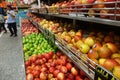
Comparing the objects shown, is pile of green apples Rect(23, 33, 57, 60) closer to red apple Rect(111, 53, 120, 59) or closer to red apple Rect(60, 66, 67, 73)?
red apple Rect(60, 66, 67, 73)

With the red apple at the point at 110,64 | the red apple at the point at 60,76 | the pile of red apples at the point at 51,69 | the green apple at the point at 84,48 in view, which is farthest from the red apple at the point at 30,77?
the red apple at the point at 110,64

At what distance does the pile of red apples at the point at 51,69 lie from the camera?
7.30ft

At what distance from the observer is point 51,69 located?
8.76ft

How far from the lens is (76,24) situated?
322cm

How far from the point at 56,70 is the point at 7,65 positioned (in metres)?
2.44

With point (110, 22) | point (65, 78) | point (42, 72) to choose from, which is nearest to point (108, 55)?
point (110, 22)

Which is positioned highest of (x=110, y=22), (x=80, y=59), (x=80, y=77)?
(x=110, y=22)

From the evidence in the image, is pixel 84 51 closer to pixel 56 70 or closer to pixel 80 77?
pixel 80 77

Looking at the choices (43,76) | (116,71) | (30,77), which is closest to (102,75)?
(116,71)

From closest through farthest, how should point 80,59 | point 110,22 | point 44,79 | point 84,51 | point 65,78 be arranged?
1. point 110,22
2. point 80,59
3. point 84,51
4. point 65,78
5. point 44,79

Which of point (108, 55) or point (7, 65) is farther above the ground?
point (108, 55)

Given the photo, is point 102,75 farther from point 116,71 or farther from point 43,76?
point 43,76

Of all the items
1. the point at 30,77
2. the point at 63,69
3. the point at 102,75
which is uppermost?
the point at 102,75

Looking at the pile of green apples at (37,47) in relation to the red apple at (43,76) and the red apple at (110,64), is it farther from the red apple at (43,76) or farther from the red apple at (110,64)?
the red apple at (110,64)
